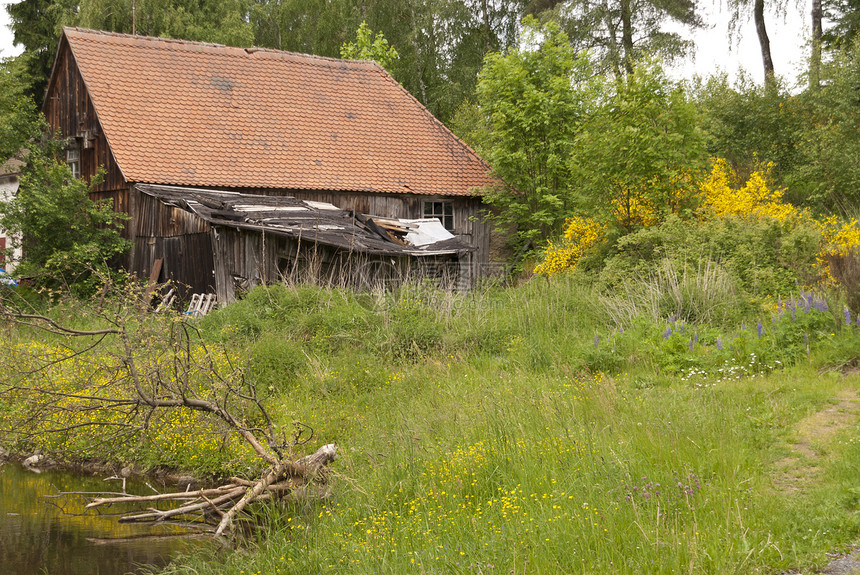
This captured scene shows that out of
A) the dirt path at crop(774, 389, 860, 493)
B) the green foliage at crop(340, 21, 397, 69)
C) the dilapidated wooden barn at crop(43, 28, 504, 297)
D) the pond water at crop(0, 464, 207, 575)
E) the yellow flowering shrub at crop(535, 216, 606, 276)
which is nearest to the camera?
the dirt path at crop(774, 389, 860, 493)

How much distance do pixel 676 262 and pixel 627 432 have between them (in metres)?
7.19

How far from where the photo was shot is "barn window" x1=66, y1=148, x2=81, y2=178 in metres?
21.1

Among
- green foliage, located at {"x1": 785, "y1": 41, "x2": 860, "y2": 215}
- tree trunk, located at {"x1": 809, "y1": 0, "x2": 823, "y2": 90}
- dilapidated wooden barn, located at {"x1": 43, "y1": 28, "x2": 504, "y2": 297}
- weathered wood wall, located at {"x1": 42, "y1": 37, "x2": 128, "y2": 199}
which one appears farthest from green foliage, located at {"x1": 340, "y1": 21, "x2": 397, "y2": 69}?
green foliage, located at {"x1": 785, "y1": 41, "x2": 860, "y2": 215}

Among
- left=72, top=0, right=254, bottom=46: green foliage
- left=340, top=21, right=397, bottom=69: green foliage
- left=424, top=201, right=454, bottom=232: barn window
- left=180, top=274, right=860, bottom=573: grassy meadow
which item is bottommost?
left=180, top=274, right=860, bottom=573: grassy meadow

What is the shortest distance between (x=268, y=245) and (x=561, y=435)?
11562 millimetres

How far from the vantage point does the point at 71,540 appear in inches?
286

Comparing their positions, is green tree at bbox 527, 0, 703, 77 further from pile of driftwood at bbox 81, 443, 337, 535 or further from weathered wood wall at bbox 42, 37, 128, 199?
pile of driftwood at bbox 81, 443, 337, 535

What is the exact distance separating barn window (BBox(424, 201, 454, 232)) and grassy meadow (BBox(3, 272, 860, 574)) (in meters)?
10.1

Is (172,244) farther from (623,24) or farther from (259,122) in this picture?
(623,24)

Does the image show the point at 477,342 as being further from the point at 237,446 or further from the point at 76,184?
the point at 76,184

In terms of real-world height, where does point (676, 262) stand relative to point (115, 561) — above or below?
above

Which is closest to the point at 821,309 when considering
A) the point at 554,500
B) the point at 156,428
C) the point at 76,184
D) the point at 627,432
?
the point at 627,432

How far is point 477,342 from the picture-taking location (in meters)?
11.8

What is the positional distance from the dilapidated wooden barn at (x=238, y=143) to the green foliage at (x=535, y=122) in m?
1.91
